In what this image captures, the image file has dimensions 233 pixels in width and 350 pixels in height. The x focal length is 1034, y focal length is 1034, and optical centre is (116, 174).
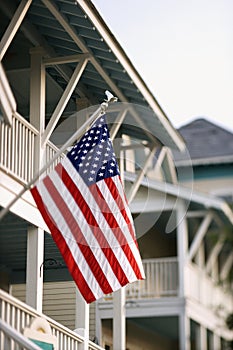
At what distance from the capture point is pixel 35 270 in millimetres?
14141

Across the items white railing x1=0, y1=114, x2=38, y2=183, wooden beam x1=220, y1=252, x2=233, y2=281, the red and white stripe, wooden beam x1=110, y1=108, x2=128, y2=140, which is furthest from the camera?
wooden beam x1=220, y1=252, x2=233, y2=281

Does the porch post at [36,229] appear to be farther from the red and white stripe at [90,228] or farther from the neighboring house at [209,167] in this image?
the neighboring house at [209,167]

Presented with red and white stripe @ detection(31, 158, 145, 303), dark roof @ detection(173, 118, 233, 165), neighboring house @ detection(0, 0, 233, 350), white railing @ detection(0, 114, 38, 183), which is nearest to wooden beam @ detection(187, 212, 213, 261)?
neighboring house @ detection(0, 0, 233, 350)

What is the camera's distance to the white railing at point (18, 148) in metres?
13.2

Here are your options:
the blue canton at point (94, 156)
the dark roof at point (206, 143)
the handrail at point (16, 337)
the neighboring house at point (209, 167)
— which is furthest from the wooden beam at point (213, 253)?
the handrail at point (16, 337)

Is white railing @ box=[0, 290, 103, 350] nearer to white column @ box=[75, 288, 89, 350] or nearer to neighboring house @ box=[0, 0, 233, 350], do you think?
neighboring house @ box=[0, 0, 233, 350]

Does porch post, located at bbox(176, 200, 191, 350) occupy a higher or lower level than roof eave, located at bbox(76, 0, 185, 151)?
lower

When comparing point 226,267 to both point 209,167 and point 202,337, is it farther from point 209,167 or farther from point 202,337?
point 202,337

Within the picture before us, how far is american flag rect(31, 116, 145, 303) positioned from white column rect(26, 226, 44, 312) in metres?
1.66

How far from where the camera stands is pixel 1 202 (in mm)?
12977

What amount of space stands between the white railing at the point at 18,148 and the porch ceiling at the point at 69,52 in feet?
4.04

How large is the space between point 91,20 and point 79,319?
4.69 meters

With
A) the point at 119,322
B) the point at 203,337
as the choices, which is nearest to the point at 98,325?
the point at 119,322

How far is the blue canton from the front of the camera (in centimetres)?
1216
